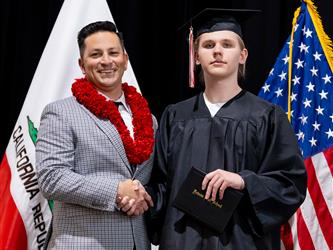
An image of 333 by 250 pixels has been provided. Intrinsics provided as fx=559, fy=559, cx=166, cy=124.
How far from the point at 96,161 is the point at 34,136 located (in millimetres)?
741

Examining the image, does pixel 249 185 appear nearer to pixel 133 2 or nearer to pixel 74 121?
pixel 74 121

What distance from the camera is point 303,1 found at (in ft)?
8.75

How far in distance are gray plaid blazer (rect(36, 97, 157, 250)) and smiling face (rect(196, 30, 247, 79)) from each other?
42 cm

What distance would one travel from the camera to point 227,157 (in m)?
1.96

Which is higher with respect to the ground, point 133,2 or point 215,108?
point 133,2

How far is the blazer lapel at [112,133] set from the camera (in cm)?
193

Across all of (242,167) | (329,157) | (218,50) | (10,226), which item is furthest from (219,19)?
(10,226)

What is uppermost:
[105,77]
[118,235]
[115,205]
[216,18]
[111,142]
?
[216,18]

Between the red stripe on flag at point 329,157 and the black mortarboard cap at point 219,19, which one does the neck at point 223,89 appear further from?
the red stripe on flag at point 329,157

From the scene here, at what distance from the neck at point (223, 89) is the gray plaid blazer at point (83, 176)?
406mm

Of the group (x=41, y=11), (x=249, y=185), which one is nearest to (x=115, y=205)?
(x=249, y=185)

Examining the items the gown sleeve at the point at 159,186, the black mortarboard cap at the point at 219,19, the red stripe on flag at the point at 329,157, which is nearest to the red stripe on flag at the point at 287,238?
the red stripe on flag at the point at 329,157

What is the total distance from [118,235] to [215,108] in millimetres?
582

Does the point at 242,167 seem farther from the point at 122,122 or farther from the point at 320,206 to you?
the point at 320,206
